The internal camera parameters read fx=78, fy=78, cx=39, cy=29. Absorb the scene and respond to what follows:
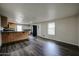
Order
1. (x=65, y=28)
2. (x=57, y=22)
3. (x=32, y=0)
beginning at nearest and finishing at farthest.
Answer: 1. (x=32, y=0)
2. (x=65, y=28)
3. (x=57, y=22)

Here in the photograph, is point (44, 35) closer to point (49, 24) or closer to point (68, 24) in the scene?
point (49, 24)

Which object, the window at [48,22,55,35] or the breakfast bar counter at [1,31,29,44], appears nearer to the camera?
the breakfast bar counter at [1,31,29,44]

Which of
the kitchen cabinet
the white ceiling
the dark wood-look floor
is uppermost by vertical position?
the white ceiling

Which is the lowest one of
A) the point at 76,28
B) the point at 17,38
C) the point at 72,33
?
the point at 17,38

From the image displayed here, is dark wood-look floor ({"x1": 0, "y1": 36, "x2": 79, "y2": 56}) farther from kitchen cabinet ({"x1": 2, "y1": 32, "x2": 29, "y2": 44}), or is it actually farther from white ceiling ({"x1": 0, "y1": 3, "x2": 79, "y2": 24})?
white ceiling ({"x1": 0, "y1": 3, "x2": 79, "y2": 24})

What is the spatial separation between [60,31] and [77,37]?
171 cm

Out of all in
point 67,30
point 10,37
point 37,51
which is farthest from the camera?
point 10,37

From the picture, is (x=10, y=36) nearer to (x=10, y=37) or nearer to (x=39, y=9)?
(x=10, y=37)

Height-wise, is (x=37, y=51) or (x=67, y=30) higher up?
(x=67, y=30)

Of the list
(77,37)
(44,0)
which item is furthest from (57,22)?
(44,0)

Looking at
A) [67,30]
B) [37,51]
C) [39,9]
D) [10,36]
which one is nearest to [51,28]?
[67,30]

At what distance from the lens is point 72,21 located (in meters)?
5.18

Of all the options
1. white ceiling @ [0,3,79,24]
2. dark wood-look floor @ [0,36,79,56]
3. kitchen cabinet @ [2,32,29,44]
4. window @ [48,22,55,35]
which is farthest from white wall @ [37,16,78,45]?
kitchen cabinet @ [2,32,29,44]

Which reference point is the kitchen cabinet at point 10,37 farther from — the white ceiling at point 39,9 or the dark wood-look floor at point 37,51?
the white ceiling at point 39,9
